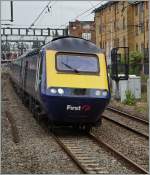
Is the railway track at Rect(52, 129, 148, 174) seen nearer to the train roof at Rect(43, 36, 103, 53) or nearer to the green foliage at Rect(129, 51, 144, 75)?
the train roof at Rect(43, 36, 103, 53)

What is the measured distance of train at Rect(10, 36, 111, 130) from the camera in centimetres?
1357

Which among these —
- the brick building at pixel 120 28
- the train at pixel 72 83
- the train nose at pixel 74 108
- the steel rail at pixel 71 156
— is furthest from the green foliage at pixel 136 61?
the steel rail at pixel 71 156

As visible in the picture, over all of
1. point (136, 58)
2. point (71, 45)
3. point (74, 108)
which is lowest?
point (74, 108)

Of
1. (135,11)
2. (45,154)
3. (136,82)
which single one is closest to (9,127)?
(45,154)

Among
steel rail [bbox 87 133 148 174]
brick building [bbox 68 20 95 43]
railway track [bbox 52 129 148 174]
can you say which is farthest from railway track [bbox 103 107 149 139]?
brick building [bbox 68 20 95 43]

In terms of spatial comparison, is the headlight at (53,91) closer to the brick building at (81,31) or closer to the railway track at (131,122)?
the railway track at (131,122)

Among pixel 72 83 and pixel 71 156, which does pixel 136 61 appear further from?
pixel 71 156

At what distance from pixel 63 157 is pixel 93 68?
156 inches

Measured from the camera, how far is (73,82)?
13719 mm

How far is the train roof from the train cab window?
159 millimetres

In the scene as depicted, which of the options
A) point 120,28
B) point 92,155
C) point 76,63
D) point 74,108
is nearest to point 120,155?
point 92,155

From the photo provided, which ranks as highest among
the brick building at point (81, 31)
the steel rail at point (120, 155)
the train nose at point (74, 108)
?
the brick building at point (81, 31)

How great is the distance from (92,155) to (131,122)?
719 cm

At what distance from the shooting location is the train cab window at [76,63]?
14047 millimetres
